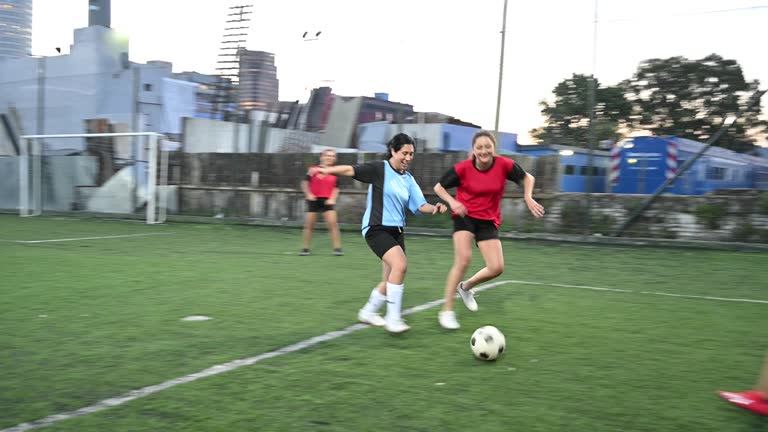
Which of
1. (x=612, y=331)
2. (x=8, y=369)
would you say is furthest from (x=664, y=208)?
(x=8, y=369)

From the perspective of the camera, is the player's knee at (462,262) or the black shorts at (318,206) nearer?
the player's knee at (462,262)

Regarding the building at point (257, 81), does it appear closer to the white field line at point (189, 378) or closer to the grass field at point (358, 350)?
the grass field at point (358, 350)

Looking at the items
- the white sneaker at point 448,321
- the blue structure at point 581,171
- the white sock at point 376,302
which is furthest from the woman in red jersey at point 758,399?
the blue structure at point 581,171

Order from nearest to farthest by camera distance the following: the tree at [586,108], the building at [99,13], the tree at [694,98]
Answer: the tree at [694,98] → the tree at [586,108] → the building at [99,13]

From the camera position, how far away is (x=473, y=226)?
19.1 feet

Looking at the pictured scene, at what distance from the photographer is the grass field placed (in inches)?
136

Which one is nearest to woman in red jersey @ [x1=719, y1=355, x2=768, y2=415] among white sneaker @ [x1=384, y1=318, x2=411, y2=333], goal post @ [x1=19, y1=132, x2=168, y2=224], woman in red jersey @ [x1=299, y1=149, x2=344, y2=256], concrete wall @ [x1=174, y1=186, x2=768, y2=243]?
white sneaker @ [x1=384, y1=318, x2=411, y2=333]

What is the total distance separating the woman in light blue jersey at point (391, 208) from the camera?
528 cm

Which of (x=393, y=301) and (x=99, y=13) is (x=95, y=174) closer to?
(x=393, y=301)

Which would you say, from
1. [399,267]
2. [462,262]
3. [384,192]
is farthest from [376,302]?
[384,192]

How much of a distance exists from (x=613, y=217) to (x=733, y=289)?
539 centimetres

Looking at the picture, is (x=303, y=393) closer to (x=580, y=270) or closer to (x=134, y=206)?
(x=580, y=270)

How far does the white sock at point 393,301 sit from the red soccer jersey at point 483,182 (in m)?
0.87

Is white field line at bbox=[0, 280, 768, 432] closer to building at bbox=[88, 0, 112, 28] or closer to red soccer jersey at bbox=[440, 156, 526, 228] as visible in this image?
red soccer jersey at bbox=[440, 156, 526, 228]
